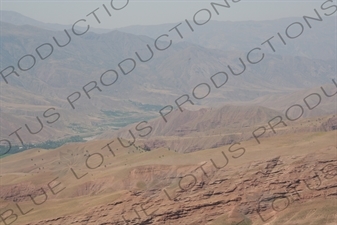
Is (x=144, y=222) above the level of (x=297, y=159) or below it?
above

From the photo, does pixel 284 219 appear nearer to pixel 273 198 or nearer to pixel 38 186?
pixel 273 198

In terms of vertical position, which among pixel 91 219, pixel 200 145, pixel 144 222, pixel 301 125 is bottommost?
pixel 301 125

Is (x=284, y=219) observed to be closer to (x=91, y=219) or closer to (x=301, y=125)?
(x=91, y=219)

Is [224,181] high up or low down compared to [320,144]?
up

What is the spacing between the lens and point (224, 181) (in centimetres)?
6169

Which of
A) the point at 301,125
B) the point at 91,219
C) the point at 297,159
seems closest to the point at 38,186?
the point at 91,219

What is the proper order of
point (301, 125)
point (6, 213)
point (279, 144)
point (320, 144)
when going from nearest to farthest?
point (6, 213)
point (320, 144)
point (279, 144)
point (301, 125)

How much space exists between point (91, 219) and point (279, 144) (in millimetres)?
43093

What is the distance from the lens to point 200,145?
16312 cm

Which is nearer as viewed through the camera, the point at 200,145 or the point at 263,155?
the point at 263,155

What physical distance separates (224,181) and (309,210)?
442 inches

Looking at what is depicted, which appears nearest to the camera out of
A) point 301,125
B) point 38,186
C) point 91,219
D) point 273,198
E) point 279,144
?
point 91,219

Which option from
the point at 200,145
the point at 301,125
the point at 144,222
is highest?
the point at 144,222

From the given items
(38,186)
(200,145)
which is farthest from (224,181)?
(200,145)
